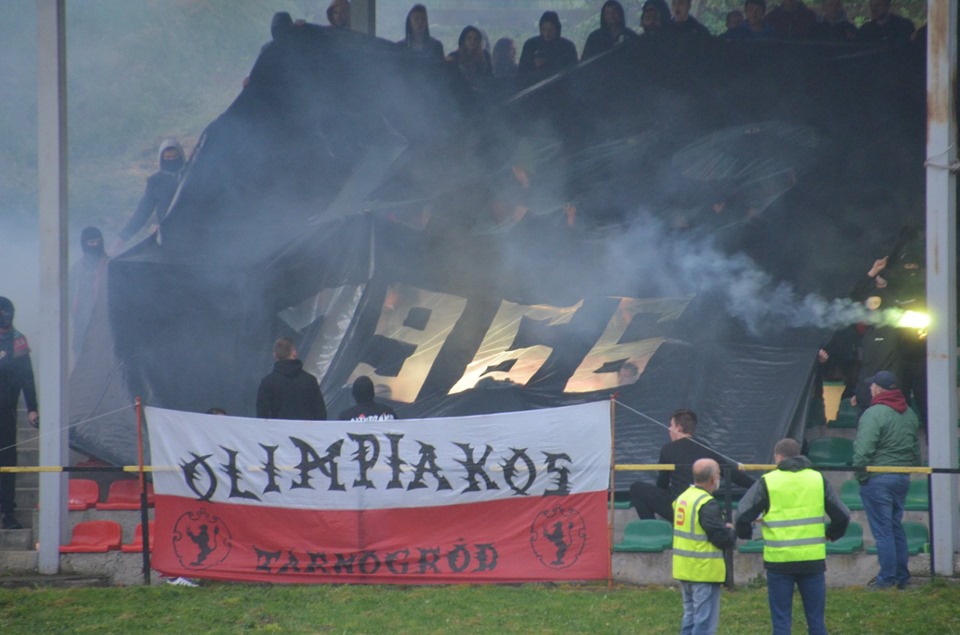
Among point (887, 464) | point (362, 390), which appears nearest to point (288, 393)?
point (362, 390)

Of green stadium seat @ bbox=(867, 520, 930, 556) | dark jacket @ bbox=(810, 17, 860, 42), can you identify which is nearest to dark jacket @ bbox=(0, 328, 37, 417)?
green stadium seat @ bbox=(867, 520, 930, 556)

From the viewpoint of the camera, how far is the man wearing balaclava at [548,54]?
13172 millimetres

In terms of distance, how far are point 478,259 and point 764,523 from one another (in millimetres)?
6421

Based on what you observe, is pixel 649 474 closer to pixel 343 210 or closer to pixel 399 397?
pixel 399 397

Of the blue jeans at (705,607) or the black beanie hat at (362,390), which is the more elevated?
the black beanie hat at (362,390)

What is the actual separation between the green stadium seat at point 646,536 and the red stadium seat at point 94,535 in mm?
4484

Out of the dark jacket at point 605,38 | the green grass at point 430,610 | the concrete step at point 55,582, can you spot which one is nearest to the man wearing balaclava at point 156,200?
the concrete step at point 55,582

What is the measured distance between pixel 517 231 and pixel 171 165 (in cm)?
436

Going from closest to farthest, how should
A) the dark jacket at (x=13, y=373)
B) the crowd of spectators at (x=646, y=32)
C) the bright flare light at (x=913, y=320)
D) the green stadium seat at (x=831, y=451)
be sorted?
the dark jacket at (x=13, y=373) → the green stadium seat at (x=831, y=451) → the bright flare light at (x=913, y=320) → the crowd of spectators at (x=646, y=32)

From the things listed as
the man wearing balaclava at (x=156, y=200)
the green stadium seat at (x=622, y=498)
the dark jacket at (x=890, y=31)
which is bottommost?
the green stadium seat at (x=622, y=498)

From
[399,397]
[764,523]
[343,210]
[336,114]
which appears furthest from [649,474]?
[336,114]

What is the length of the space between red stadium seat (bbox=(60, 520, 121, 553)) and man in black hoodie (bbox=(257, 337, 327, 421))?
169 cm

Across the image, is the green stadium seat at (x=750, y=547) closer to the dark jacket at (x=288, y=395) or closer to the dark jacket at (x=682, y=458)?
the dark jacket at (x=682, y=458)

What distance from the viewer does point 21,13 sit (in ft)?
71.5
